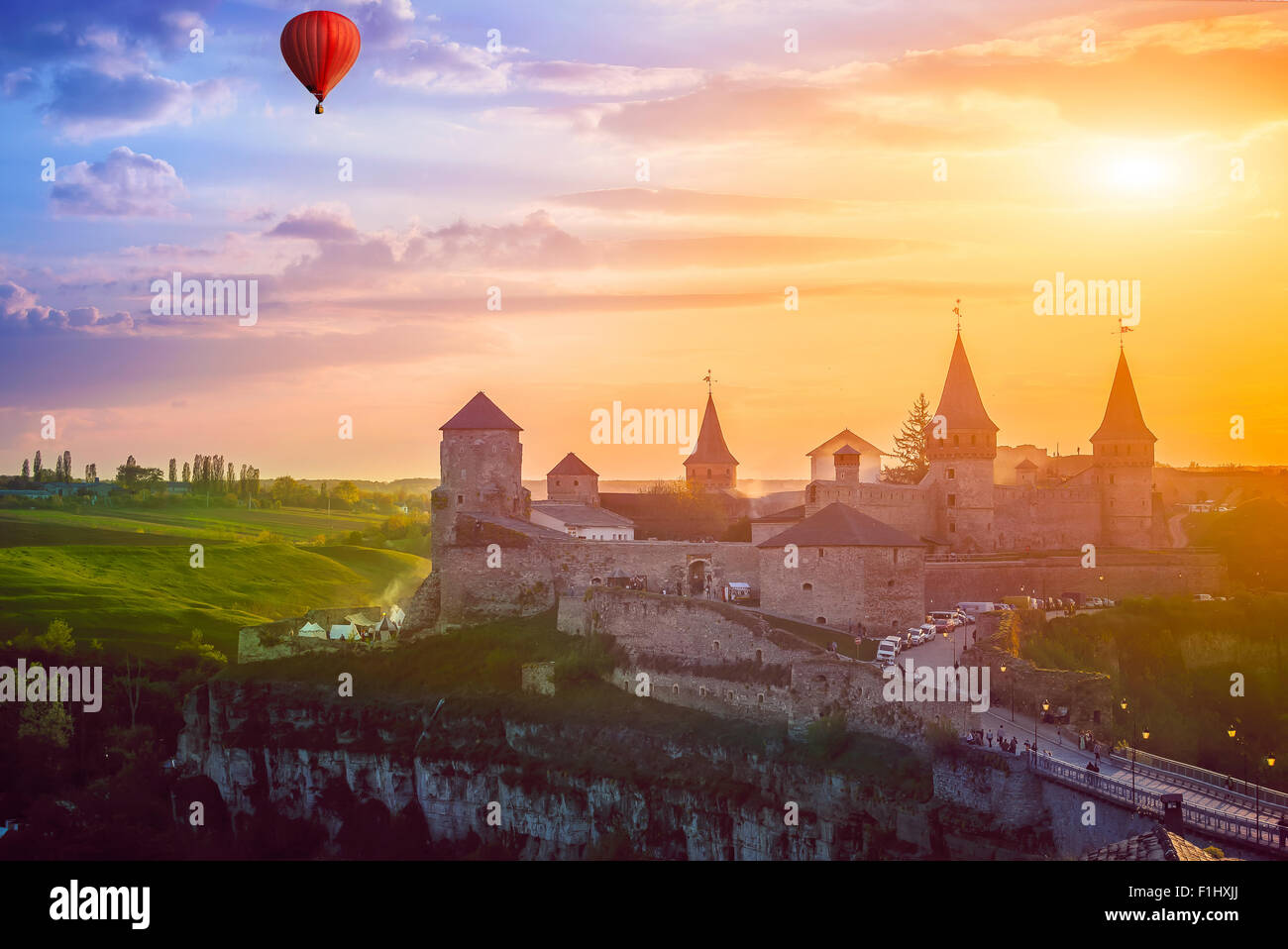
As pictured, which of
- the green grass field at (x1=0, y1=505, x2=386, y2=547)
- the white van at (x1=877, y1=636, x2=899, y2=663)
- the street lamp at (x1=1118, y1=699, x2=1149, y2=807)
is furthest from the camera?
the green grass field at (x1=0, y1=505, x2=386, y2=547)

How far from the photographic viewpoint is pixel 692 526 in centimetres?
7388

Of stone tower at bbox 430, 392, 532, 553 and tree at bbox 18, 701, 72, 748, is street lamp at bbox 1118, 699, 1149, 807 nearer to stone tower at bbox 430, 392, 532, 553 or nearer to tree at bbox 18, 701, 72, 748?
stone tower at bbox 430, 392, 532, 553

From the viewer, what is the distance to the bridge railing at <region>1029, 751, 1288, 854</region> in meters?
30.1

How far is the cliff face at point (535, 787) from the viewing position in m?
41.0

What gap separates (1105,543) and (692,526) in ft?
71.4

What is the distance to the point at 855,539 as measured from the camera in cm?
5106

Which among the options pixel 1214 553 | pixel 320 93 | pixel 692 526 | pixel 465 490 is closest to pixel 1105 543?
pixel 1214 553

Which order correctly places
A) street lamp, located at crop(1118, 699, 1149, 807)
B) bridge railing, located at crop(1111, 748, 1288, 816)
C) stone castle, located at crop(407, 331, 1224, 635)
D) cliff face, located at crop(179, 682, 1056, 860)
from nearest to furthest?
bridge railing, located at crop(1111, 748, 1288, 816) < street lamp, located at crop(1118, 699, 1149, 807) < cliff face, located at crop(179, 682, 1056, 860) < stone castle, located at crop(407, 331, 1224, 635)

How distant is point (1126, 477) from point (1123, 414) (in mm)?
3568

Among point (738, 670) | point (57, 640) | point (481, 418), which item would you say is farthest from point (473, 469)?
point (57, 640)

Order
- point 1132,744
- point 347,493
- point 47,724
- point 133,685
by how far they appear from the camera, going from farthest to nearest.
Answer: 1. point 347,493
2. point 133,685
3. point 47,724
4. point 1132,744

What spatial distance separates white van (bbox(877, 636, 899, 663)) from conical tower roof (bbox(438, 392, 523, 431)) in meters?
20.7

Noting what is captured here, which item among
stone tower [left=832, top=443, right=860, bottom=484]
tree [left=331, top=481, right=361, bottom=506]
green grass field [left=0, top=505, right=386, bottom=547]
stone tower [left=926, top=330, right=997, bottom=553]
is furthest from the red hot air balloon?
tree [left=331, top=481, right=361, bottom=506]

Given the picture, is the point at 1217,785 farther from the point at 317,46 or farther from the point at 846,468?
the point at 317,46
